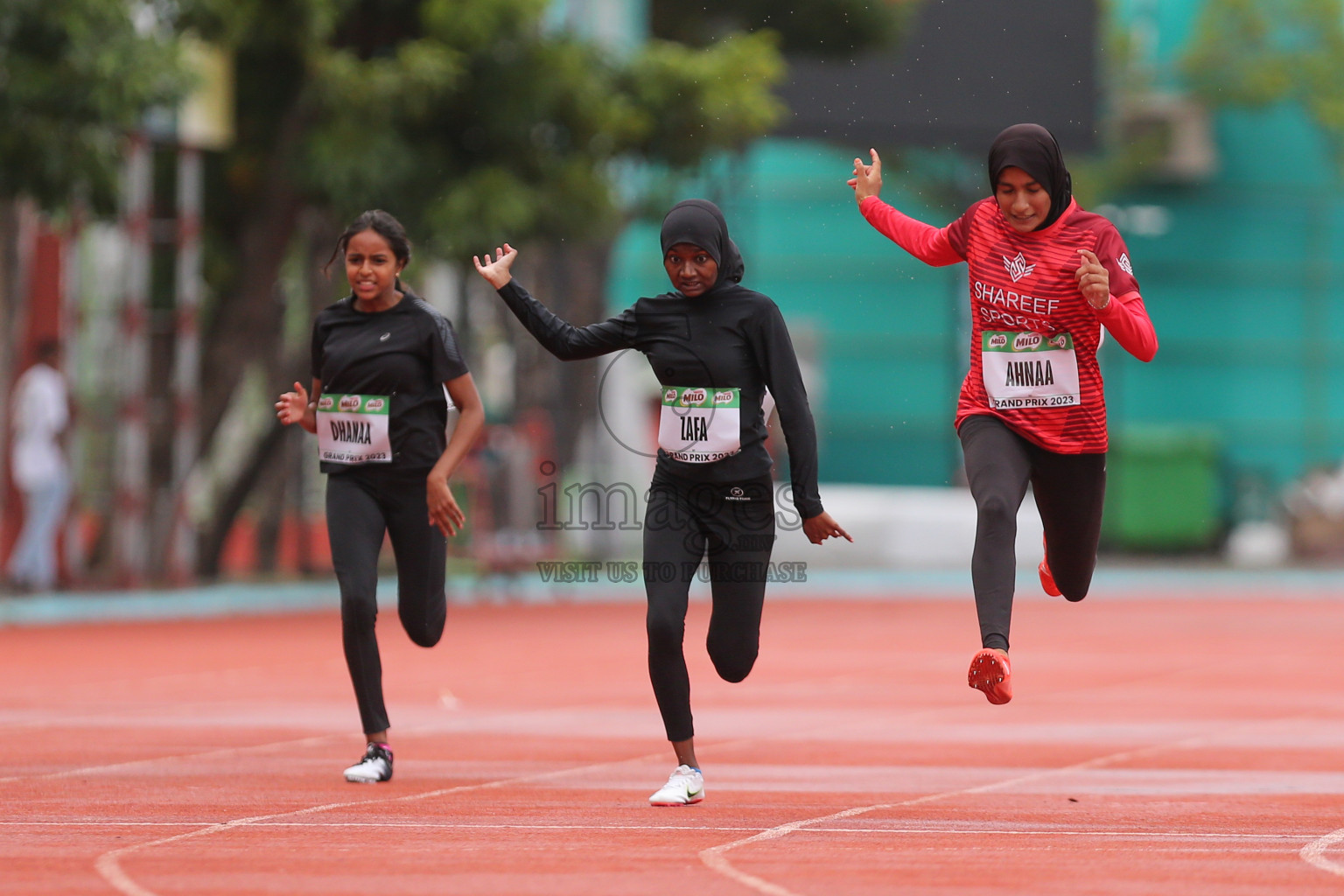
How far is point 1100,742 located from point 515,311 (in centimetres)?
381

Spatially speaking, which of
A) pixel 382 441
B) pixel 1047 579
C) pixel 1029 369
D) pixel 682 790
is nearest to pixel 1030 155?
pixel 1029 369

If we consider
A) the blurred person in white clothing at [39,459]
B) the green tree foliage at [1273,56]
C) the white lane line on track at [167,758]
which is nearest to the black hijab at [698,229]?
the white lane line on track at [167,758]

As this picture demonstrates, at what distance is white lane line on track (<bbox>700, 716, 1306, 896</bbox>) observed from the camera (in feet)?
19.7

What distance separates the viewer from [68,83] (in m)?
17.9

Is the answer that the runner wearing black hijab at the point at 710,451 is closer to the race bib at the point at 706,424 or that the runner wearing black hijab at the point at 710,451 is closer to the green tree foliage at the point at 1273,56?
the race bib at the point at 706,424

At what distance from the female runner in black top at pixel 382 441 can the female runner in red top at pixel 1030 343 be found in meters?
1.96

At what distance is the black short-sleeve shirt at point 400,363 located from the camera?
8516mm

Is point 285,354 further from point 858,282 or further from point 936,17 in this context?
point 858,282

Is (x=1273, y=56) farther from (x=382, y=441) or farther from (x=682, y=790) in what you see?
(x=682, y=790)

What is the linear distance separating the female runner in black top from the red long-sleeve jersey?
6.60 ft

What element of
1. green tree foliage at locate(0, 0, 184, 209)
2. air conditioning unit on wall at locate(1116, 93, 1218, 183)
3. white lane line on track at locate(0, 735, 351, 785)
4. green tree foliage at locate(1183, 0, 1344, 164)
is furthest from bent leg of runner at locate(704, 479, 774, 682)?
air conditioning unit on wall at locate(1116, 93, 1218, 183)

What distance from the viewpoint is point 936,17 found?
19.2m

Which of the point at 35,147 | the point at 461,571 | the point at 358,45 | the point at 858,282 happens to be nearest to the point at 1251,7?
the point at 858,282

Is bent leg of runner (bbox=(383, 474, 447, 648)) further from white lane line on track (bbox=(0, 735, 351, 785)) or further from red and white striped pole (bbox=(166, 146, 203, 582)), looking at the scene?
red and white striped pole (bbox=(166, 146, 203, 582))
